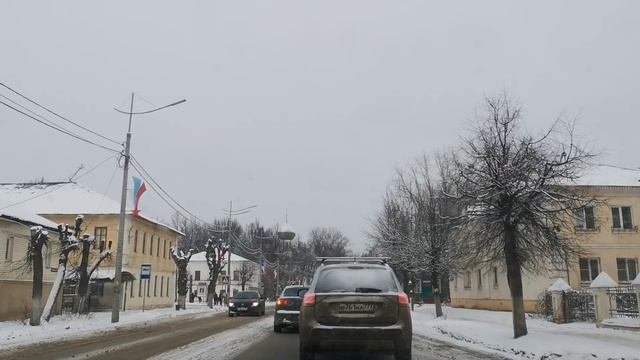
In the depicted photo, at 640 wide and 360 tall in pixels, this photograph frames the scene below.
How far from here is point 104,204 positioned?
43562 mm

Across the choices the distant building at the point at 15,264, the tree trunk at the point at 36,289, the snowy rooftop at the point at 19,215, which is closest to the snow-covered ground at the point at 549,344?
the tree trunk at the point at 36,289

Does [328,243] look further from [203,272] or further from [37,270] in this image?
[37,270]

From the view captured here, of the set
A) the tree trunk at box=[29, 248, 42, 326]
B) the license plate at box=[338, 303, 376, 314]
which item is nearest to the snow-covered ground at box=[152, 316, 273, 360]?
the license plate at box=[338, 303, 376, 314]

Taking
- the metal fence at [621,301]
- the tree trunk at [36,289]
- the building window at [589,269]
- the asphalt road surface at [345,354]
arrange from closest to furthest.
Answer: the asphalt road surface at [345,354] < the metal fence at [621,301] < the tree trunk at [36,289] < the building window at [589,269]

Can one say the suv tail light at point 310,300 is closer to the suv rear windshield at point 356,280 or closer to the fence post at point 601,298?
the suv rear windshield at point 356,280

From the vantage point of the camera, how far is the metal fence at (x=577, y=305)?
2403 centimetres

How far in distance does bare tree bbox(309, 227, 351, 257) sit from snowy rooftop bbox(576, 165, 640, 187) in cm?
7914

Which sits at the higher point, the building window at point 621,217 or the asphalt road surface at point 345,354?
the building window at point 621,217

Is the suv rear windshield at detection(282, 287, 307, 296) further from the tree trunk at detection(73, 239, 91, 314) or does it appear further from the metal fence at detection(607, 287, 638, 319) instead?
the tree trunk at detection(73, 239, 91, 314)

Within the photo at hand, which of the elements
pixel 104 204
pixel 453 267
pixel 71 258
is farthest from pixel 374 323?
pixel 104 204

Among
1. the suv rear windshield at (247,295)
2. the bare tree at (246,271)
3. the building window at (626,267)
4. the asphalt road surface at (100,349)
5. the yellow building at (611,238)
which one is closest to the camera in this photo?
the asphalt road surface at (100,349)

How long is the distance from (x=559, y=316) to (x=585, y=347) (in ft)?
40.9

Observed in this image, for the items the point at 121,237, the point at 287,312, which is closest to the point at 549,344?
the point at 287,312

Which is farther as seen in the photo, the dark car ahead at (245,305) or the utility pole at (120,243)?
the dark car ahead at (245,305)
